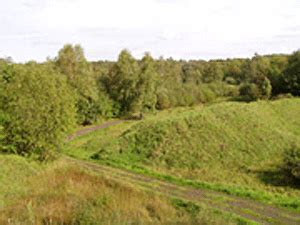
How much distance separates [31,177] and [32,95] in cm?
529

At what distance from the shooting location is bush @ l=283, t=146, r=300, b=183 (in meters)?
20.9

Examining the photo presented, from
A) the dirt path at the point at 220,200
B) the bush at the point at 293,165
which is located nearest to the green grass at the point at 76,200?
the dirt path at the point at 220,200

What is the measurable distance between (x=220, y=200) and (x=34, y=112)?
12.3m

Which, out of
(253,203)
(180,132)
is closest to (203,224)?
(253,203)

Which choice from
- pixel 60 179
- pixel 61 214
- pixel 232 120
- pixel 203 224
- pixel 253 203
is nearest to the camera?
pixel 203 224

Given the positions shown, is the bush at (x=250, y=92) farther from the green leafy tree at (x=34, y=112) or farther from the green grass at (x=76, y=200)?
the green grass at (x=76, y=200)

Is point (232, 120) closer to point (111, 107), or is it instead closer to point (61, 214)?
point (61, 214)

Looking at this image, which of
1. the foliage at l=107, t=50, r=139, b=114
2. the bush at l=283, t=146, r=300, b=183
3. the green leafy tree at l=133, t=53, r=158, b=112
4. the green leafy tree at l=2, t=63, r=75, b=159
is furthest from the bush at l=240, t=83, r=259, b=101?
the green leafy tree at l=2, t=63, r=75, b=159

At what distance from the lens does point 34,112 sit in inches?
757

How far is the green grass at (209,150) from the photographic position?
2138 cm

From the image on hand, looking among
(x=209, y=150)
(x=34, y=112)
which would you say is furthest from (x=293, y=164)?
(x=34, y=112)

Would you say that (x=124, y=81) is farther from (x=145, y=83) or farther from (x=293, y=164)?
(x=293, y=164)

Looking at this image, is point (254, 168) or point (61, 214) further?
point (254, 168)

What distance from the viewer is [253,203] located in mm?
15039
